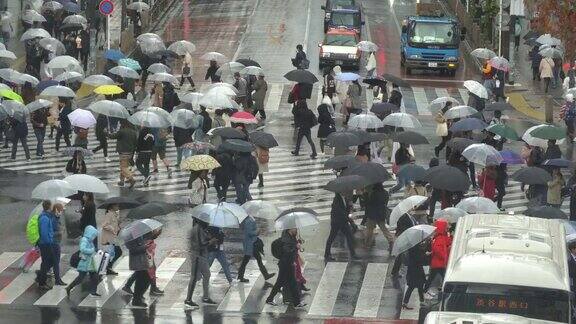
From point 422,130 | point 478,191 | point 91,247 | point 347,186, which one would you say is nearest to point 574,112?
point 422,130

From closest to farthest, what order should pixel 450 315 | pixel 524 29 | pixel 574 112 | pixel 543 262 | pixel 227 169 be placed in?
pixel 450 315 → pixel 543 262 → pixel 227 169 → pixel 574 112 → pixel 524 29

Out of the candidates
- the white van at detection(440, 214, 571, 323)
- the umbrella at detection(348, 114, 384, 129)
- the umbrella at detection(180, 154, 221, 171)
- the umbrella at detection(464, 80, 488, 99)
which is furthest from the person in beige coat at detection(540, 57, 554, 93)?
the white van at detection(440, 214, 571, 323)

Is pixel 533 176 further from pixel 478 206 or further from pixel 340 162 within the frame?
pixel 340 162

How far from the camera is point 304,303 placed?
24875 mm

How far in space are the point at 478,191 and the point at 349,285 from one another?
310 inches

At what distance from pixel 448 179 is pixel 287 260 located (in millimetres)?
4770

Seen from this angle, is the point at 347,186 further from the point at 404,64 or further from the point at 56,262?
the point at 404,64

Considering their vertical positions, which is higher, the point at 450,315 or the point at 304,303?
the point at 450,315

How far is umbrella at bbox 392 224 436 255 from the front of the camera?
2369 cm

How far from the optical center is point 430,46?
54250mm

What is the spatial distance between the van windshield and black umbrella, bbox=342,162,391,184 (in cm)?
778

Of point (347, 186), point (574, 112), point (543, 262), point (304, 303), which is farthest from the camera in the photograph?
point (574, 112)

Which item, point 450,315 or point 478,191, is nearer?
point 450,315

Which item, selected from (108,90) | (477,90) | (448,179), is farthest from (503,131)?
(108,90)
